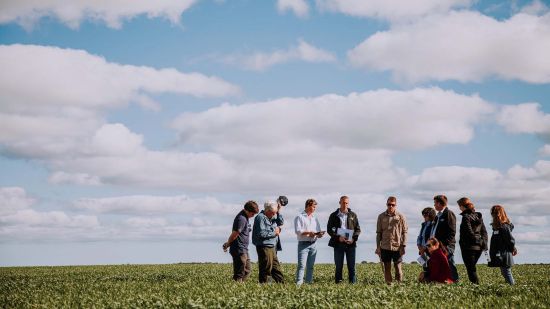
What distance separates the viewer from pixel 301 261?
14.7 m

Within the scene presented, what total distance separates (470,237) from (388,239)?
90.3 inches

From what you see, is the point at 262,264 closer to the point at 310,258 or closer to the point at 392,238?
the point at 310,258

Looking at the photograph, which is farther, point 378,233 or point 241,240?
point 378,233

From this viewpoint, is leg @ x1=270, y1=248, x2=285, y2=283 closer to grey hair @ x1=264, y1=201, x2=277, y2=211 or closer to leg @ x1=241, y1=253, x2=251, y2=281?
leg @ x1=241, y1=253, x2=251, y2=281

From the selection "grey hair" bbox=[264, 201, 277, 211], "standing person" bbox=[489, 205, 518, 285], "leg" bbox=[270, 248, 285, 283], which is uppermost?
"grey hair" bbox=[264, 201, 277, 211]

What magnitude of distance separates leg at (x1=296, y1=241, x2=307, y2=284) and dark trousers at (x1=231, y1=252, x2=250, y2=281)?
4.95 ft

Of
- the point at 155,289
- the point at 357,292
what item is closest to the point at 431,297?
the point at 357,292

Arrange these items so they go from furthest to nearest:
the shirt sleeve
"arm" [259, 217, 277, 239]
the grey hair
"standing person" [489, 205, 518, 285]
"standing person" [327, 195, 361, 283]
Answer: "standing person" [327, 195, 361, 283], the shirt sleeve, the grey hair, "arm" [259, 217, 277, 239], "standing person" [489, 205, 518, 285]

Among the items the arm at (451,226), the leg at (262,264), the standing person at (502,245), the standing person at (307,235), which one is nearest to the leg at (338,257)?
the standing person at (307,235)

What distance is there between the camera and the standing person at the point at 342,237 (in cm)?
1539

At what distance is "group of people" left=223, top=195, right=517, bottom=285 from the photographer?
14.3 meters

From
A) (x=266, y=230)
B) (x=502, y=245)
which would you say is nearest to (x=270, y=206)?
(x=266, y=230)

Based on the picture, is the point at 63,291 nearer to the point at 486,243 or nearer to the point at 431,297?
the point at 431,297

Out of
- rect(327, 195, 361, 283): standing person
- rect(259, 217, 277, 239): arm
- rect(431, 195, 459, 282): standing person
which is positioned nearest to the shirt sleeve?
rect(259, 217, 277, 239): arm
